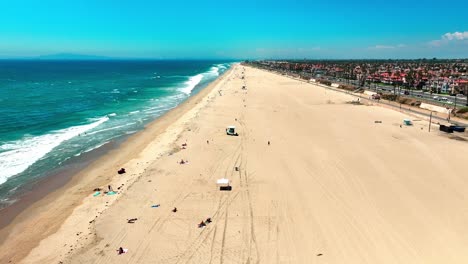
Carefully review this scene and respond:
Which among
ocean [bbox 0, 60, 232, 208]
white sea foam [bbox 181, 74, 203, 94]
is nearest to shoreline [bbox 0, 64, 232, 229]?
ocean [bbox 0, 60, 232, 208]

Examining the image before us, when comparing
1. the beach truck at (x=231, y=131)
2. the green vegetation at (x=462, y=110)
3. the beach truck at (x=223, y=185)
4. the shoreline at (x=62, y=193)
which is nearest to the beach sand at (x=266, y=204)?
the shoreline at (x=62, y=193)

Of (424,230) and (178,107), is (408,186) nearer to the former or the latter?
(424,230)

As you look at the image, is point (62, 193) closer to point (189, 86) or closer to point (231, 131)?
point (231, 131)

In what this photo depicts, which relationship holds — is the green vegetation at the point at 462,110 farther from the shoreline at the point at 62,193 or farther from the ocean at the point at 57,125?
the ocean at the point at 57,125

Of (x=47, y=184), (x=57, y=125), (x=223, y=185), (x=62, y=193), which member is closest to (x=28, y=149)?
(x=47, y=184)

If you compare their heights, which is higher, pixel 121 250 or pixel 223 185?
pixel 223 185
